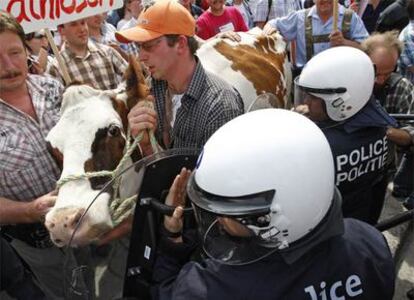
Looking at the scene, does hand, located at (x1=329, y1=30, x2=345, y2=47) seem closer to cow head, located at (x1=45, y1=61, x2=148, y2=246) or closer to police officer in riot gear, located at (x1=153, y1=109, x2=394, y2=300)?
cow head, located at (x1=45, y1=61, x2=148, y2=246)

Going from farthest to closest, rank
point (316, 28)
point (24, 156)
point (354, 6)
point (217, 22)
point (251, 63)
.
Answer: point (354, 6) → point (217, 22) → point (316, 28) → point (251, 63) → point (24, 156)

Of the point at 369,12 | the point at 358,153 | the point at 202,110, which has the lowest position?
the point at 369,12

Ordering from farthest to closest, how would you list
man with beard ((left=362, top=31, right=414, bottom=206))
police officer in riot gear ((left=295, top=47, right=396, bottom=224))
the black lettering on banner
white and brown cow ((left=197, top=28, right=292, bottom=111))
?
white and brown cow ((left=197, top=28, right=292, bottom=111)), man with beard ((left=362, top=31, right=414, bottom=206)), the black lettering on banner, police officer in riot gear ((left=295, top=47, right=396, bottom=224))

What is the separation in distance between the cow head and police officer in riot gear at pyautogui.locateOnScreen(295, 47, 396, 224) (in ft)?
3.25

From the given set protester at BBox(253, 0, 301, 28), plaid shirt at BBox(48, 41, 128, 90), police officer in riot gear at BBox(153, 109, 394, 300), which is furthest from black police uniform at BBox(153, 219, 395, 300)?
protester at BBox(253, 0, 301, 28)

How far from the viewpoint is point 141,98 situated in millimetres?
2449

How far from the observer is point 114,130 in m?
2.28

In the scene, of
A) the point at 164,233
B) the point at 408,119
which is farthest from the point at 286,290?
the point at 408,119

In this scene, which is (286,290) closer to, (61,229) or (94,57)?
(61,229)

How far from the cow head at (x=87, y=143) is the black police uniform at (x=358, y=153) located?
1.09m

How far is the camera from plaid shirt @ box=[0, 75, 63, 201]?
240cm

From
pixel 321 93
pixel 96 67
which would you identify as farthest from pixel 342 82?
pixel 96 67

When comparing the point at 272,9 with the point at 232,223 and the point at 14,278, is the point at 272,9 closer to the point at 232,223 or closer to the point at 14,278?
the point at 14,278

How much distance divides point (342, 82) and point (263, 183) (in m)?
1.31
